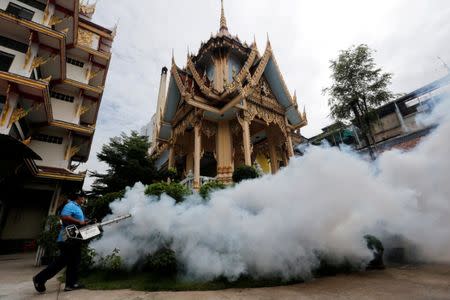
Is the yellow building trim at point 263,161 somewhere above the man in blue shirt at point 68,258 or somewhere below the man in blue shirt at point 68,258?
above

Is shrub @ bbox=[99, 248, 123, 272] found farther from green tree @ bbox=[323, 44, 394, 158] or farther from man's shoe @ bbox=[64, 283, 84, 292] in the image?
green tree @ bbox=[323, 44, 394, 158]

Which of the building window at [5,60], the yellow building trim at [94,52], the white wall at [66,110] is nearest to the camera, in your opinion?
the building window at [5,60]

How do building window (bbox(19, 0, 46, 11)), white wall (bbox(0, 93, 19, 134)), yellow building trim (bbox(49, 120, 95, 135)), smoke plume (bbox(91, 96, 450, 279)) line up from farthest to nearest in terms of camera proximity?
building window (bbox(19, 0, 46, 11)), yellow building trim (bbox(49, 120, 95, 135)), white wall (bbox(0, 93, 19, 134)), smoke plume (bbox(91, 96, 450, 279))

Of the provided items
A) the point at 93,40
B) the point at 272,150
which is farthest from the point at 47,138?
the point at 272,150

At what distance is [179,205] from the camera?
231 inches

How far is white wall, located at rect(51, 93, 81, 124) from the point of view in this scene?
50.2 feet

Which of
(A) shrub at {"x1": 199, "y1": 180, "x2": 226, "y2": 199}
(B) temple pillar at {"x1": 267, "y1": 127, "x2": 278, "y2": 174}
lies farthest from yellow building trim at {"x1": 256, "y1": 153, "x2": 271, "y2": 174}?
(A) shrub at {"x1": 199, "y1": 180, "x2": 226, "y2": 199}

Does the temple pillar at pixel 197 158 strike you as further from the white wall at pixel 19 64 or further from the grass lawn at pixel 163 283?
the white wall at pixel 19 64

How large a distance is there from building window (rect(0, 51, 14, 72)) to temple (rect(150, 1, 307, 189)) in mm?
8681

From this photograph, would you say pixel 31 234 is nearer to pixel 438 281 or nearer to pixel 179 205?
pixel 179 205

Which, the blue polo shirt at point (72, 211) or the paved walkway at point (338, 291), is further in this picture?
the blue polo shirt at point (72, 211)

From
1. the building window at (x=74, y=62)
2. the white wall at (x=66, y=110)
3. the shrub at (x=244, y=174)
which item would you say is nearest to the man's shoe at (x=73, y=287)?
the shrub at (x=244, y=174)

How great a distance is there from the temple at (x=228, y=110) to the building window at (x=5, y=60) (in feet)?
28.5

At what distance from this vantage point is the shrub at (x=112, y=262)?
496cm
